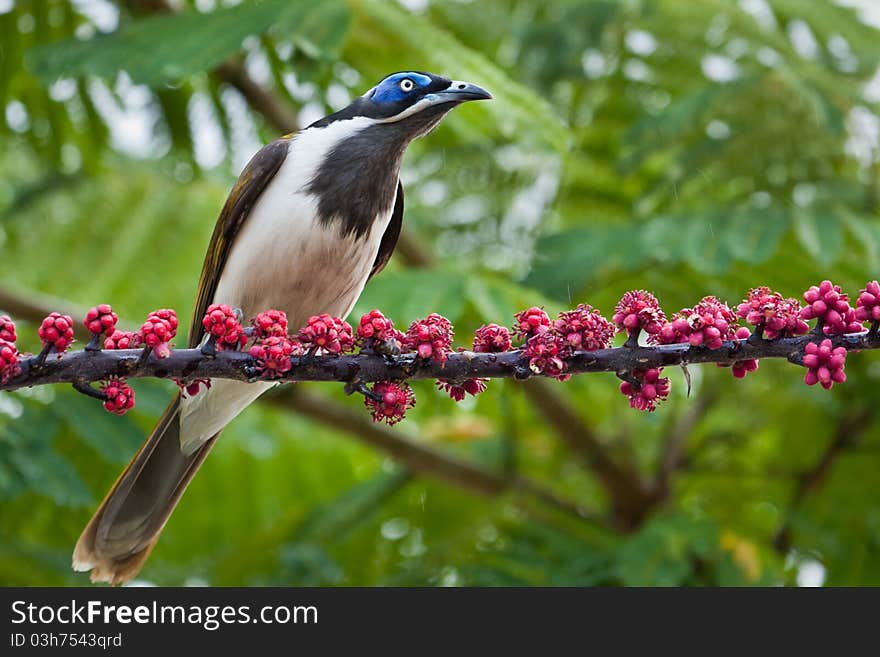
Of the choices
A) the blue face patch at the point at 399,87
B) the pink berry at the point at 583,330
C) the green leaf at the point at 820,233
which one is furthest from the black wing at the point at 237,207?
the green leaf at the point at 820,233

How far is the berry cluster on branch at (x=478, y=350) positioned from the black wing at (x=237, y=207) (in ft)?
6.58

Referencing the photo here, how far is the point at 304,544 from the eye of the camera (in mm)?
9383

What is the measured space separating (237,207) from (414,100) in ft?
3.60

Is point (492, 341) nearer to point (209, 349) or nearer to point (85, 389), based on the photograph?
point (209, 349)

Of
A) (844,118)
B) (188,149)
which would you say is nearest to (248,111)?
(188,149)

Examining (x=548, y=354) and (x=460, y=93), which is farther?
(x=460, y=93)

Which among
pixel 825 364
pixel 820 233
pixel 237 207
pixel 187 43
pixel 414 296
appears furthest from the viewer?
pixel 820 233

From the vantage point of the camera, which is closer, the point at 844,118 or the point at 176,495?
the point at 176,495

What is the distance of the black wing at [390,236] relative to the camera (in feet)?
18.5

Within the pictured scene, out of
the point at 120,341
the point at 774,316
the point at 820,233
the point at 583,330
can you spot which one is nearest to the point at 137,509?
the point at 120,341

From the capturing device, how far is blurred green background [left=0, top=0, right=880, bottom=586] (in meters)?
7.29

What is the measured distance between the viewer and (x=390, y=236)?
5801mm
